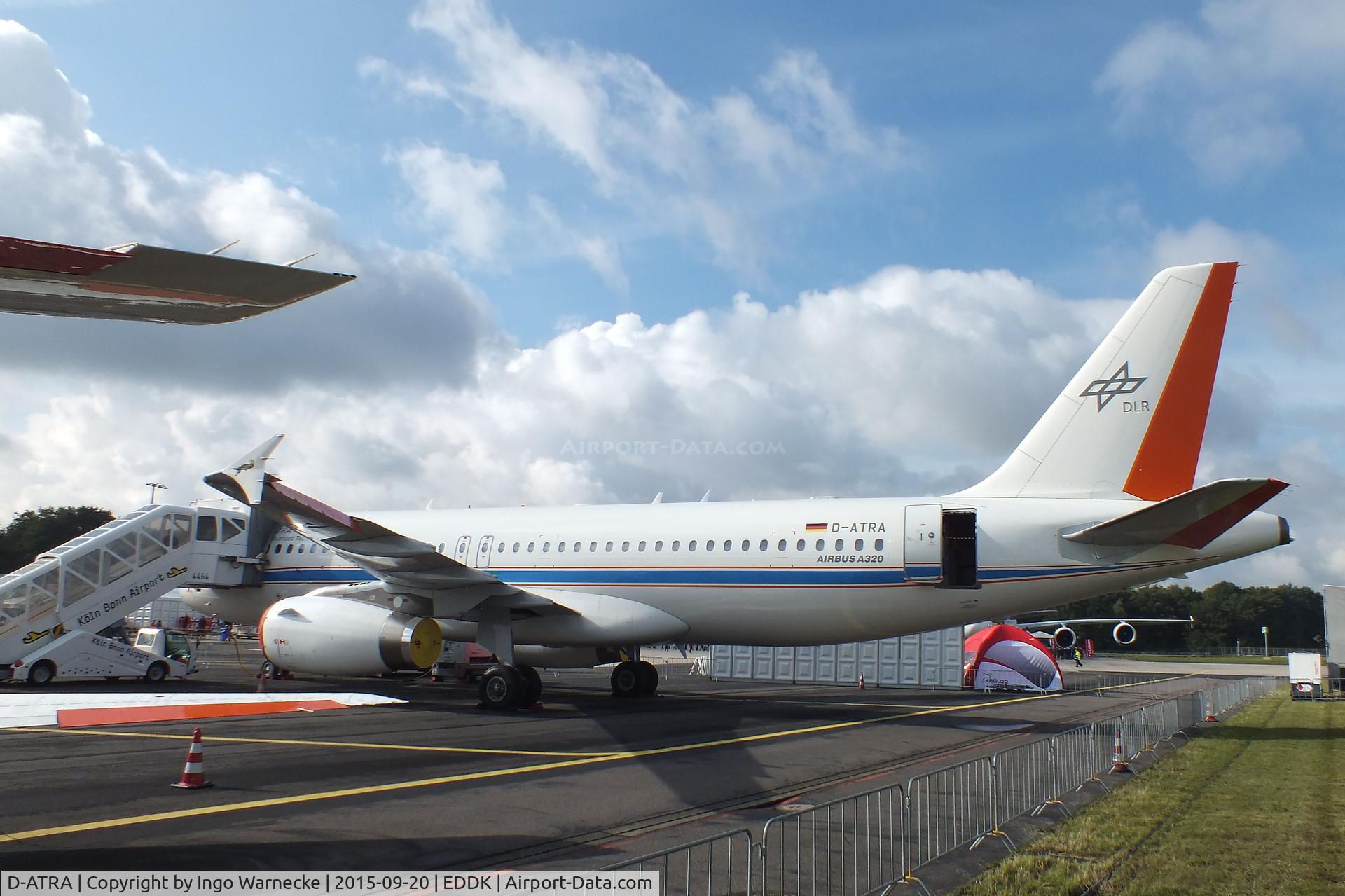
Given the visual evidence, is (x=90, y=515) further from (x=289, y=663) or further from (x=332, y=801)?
(x=332, y=801)

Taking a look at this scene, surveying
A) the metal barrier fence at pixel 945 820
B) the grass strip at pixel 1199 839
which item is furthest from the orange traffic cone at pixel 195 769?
the grass strip at pixel 1199 839

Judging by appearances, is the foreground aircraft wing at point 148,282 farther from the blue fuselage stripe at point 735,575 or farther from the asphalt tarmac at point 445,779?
the blue fuselage stripe at point 735,575

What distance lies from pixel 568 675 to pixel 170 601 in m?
33.2

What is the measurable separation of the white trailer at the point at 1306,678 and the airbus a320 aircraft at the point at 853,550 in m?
19.9

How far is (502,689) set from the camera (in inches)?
699

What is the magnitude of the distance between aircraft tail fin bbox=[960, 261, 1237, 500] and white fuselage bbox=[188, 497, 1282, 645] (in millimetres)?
592

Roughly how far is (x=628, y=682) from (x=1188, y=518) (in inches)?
491

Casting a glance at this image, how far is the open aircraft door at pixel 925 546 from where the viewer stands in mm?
16469

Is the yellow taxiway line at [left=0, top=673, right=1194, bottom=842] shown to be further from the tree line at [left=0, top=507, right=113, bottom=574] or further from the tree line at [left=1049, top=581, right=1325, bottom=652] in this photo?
the tree line at [left=1049, top=581, right=1325, bottom=652]

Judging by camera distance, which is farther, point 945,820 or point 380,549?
point 380,549

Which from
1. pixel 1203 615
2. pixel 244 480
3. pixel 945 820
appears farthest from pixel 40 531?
pixel 1203 615

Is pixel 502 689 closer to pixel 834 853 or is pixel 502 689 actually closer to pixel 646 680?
pixel 646 680

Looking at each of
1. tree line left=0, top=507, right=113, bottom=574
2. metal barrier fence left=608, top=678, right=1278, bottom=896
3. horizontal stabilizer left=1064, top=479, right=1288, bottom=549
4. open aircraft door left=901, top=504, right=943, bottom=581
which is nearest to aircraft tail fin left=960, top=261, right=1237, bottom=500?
horizontal stabilizer left=1064, top=479, right=1288, bottom=549

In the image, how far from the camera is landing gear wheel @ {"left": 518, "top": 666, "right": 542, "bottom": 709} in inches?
716
